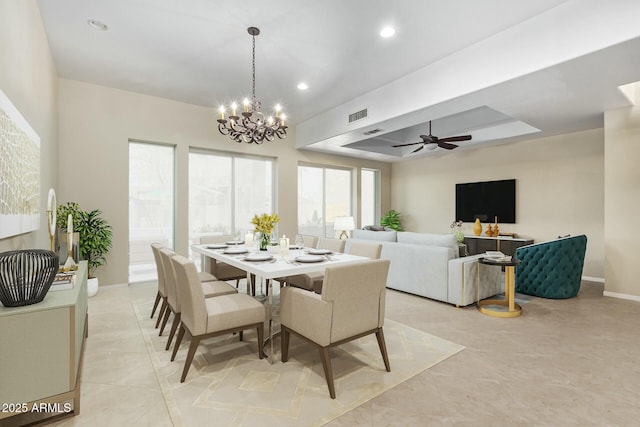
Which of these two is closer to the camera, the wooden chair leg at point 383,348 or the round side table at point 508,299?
the wooden chair leg at point 383,348

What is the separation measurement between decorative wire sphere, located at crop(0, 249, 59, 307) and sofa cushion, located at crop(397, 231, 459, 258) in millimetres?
3788

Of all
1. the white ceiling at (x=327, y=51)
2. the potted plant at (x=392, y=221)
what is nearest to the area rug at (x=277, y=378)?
the white ceiling at (x=327, y=51)

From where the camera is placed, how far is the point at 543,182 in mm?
5914

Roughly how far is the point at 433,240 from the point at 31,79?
4.51 metres

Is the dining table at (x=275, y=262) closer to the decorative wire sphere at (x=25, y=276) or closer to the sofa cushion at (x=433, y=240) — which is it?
the decorative wire sphere at (x=25, y=276)

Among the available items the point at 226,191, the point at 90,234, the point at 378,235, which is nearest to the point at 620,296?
the point at 378,235

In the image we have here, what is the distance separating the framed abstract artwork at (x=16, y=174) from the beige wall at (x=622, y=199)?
636 centimetres

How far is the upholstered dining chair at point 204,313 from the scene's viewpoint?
6.95ft

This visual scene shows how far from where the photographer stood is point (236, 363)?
2.41 metres

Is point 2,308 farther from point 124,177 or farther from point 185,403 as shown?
point 124,177

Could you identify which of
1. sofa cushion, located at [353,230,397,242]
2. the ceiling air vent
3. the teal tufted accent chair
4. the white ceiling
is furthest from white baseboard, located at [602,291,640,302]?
the ceiling air vent

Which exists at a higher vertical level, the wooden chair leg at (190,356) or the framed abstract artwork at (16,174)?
A: the framed abstract artwork at (16,174)

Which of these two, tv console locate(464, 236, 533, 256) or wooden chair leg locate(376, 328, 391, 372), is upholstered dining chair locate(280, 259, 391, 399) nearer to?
wooden chair leg locate(376, 328, 391, 372)

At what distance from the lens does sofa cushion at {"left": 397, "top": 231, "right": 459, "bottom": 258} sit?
3.98m
